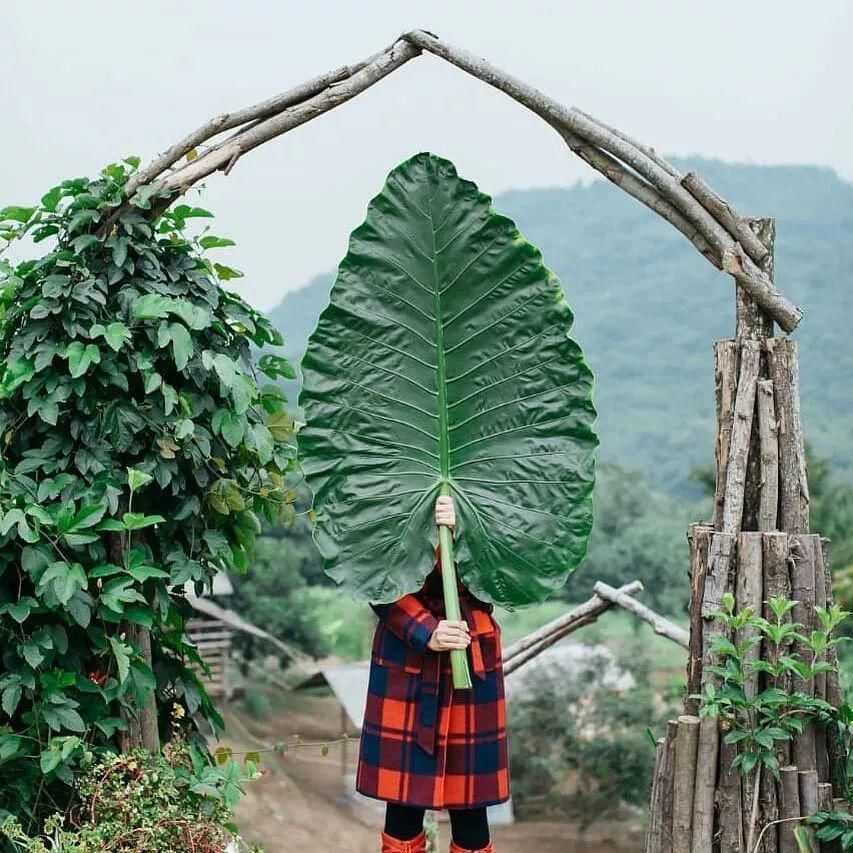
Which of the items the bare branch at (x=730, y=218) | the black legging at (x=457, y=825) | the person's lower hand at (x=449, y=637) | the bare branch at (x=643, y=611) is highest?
the bare branch at (x=730, y=218)

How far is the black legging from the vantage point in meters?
2.40

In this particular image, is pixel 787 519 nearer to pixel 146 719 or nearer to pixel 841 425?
pixel 146 719

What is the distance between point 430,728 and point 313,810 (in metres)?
5.50

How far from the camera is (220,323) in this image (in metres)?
2.69

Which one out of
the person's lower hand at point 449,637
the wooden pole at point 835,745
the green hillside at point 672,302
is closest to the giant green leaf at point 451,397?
the person's lower hand at point 449,637

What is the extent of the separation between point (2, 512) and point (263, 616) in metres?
5.66

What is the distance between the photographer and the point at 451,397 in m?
2.44

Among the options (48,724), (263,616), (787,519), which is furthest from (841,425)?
Answer: (48,724)

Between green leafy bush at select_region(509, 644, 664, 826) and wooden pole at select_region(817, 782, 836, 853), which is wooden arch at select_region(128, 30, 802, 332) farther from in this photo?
green leafy bush at select_region(509, 644, 664, 826)

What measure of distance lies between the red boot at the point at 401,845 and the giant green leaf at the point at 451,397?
20.7 inches

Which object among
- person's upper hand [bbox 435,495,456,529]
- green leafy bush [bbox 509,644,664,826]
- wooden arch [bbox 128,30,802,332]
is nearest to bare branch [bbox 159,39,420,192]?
wooden arch [bbox 128,30,802,332]

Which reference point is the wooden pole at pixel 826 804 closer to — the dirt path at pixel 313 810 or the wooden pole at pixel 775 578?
the wooden pole at pixel 775 578

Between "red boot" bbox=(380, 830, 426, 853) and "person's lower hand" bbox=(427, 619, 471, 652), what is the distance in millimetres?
425

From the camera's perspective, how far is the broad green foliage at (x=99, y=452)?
8.14 feet
